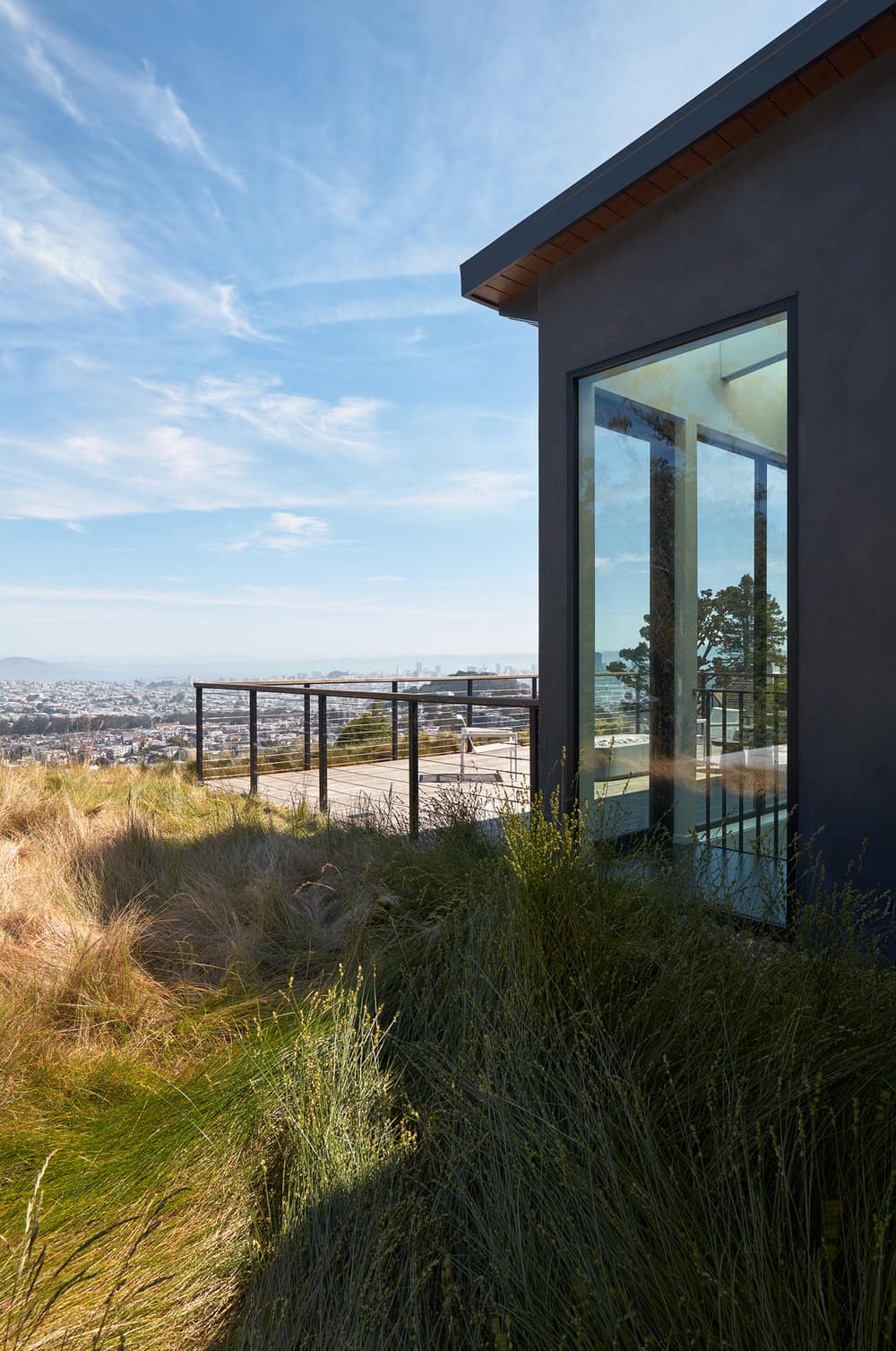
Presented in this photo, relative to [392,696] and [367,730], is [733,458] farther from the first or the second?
[367,730]

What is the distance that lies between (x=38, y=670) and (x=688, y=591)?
36952 mm

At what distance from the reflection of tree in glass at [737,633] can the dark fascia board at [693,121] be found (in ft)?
6.41

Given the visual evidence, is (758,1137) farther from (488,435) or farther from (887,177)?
(488,435)

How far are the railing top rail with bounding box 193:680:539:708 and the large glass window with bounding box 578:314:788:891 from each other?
0.45m

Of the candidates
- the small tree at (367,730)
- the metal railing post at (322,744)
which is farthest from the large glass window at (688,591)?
the small tree at (367,730)

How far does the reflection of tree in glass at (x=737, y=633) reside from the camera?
3.12m

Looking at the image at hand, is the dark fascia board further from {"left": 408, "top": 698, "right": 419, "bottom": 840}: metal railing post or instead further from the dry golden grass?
the dry golden grass

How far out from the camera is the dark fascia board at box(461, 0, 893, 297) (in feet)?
8.55

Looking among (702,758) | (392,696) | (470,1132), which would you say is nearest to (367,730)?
(392,696)

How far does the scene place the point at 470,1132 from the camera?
4.66 feet

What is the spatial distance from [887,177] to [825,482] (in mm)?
1163

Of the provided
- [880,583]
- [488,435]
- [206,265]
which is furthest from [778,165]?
[488,435]

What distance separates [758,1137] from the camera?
1.16m

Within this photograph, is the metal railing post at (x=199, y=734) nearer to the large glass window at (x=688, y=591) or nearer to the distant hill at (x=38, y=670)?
the large glass window at (x=688, y=591)
